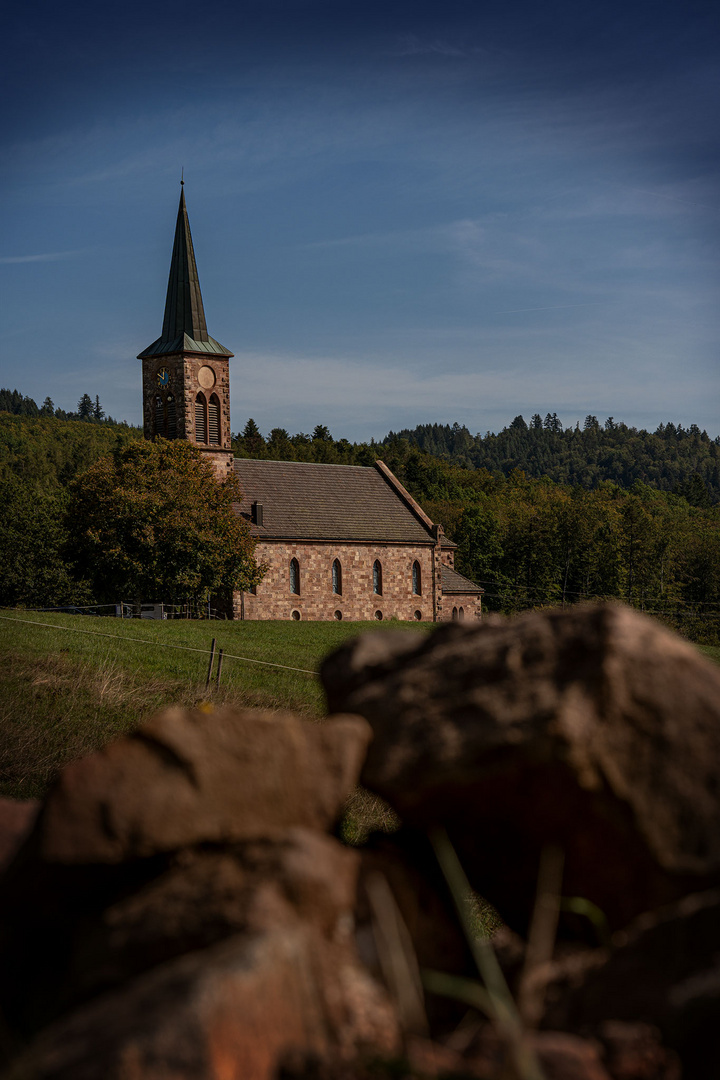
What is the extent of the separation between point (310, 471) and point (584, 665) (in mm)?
56943

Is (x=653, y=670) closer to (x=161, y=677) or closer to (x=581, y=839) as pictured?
(x=581, y=839)

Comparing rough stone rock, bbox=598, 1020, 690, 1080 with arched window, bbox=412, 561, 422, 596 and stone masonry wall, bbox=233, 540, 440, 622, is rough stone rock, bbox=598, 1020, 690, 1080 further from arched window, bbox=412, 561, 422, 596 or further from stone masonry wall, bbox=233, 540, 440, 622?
arched window, bbox=412, 561, 422, 596

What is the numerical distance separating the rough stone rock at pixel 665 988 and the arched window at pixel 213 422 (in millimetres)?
52100

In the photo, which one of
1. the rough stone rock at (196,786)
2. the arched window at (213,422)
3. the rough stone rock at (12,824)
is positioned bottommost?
the rough stone rock at (12,824)

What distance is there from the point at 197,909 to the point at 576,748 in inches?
47.3

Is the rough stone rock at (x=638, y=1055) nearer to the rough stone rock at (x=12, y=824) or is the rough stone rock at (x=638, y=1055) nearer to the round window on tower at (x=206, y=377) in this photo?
the rough stone rock at (x=12, y=824)

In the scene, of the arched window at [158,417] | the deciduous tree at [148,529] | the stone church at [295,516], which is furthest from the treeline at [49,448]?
the deciduous tree at [148,529]

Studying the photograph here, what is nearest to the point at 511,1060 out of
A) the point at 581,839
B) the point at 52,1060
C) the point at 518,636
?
the point at 52,1060

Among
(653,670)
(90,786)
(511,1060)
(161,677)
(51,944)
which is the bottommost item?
(161,677)

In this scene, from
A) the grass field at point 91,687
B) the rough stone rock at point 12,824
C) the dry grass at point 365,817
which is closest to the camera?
the rough stone rock at point 12,824

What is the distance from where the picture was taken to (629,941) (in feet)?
9.48

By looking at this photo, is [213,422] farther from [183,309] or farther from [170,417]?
[183,309]

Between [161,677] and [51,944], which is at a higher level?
[51,944]

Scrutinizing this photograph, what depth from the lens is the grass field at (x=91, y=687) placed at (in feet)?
30.9
